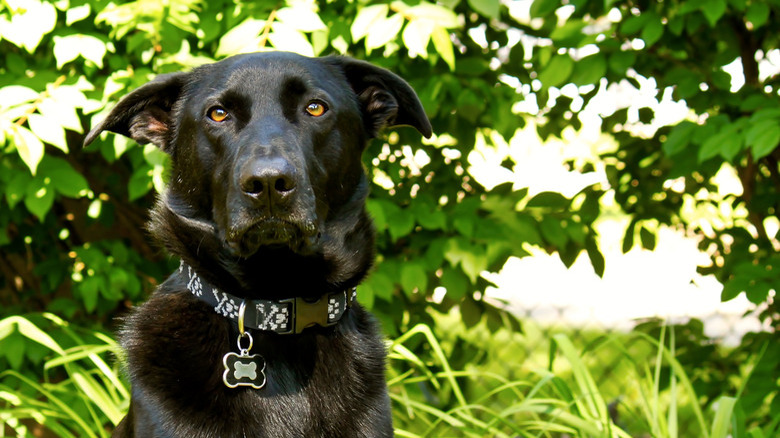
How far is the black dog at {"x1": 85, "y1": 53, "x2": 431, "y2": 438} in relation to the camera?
6.97ft

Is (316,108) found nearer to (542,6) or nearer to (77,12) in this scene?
(77,12)

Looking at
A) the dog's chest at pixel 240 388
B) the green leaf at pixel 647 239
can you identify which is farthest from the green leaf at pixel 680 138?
the dog's chest at pixel 240 388

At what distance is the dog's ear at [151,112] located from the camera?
2.45 m

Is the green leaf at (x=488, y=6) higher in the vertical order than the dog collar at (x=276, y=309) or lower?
higher

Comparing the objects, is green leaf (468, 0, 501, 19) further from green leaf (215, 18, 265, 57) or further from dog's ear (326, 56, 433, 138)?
green leaf (215, 18, 265, 57)

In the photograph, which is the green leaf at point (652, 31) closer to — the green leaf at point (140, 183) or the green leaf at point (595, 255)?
the green leaf at point (595, 255)

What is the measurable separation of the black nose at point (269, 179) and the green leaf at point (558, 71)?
1415 millimetres

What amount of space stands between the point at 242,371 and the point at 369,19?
1.23m

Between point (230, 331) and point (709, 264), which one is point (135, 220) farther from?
point (709, 264)

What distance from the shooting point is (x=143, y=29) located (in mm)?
2875

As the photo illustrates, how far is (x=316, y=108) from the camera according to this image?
7.84 feet

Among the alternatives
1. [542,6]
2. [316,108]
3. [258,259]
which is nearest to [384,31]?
[316,108]

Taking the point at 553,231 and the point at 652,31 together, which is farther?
the point at 553,231

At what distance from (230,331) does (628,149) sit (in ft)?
7.65
